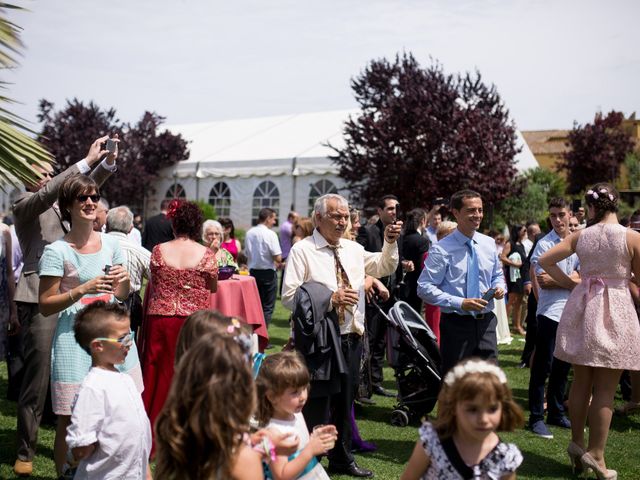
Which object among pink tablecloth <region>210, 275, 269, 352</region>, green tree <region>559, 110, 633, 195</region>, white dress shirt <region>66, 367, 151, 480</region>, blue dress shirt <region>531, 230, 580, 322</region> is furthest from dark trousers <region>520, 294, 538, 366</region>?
green tree <region>559, 110, 633, 195</region>

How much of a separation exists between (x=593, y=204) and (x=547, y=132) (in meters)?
58.2

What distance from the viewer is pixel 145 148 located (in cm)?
3334

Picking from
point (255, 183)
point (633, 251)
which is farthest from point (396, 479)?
point (255, 183)

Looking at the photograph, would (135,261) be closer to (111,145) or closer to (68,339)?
(111,145)

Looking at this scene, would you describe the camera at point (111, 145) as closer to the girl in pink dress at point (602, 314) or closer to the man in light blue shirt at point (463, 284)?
the man in light blue shirt at point (463, 284)

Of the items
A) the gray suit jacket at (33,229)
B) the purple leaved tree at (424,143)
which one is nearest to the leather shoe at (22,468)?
the gray suit jacket at (33,229)

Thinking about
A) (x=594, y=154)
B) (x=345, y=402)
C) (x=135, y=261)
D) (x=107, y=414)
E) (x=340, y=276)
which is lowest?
(x=345, y=402)

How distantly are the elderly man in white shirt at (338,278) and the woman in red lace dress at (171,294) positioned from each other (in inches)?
26.0

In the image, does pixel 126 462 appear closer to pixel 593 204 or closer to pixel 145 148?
pixel 593 204

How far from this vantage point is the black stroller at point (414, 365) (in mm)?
6809

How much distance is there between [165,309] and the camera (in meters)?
Answer: 5.35

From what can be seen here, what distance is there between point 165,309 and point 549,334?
3581mm

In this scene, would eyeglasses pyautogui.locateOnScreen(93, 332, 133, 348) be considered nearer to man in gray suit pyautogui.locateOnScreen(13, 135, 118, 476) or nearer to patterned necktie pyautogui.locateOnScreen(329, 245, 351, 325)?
man in gray suit pyautogui.locateOnScreen(13, 135, 118, 476)

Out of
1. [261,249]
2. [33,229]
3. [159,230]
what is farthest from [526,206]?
[33,229]
